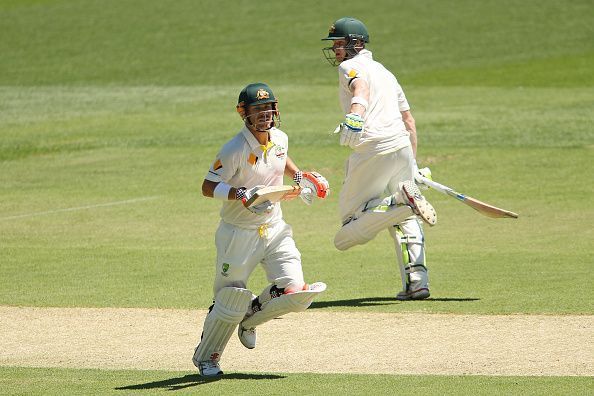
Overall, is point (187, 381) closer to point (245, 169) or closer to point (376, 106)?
point (245, 169)

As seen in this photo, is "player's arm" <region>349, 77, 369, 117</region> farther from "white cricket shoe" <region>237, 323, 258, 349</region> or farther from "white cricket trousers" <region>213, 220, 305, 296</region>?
"white cricket shoe" <region>237, 323, 258, 349</region>

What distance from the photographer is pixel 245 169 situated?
8617mm

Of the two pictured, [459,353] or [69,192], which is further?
[69,192]

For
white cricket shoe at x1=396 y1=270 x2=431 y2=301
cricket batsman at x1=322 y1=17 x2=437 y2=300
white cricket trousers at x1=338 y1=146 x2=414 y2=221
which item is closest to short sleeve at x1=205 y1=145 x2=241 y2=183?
cricket batsman at x1=322 y1=17 x2=437 y2=300

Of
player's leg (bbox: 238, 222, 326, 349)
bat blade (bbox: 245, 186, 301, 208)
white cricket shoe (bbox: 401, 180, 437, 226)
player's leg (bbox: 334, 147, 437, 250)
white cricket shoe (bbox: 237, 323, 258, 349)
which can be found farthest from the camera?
player's leg (bbox: 334, 147, 437, 250)

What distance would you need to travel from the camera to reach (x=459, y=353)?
8.96 metres

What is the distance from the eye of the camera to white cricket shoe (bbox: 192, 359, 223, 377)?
8484 mm

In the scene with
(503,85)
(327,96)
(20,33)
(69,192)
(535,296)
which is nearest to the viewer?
(535,296)

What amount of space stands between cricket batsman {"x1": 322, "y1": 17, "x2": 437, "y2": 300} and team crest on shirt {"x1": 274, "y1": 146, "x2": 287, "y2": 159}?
7.02 ft

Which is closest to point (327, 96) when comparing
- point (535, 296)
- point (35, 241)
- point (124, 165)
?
point (124, 165)

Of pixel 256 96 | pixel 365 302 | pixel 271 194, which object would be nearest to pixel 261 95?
pixel 256 96

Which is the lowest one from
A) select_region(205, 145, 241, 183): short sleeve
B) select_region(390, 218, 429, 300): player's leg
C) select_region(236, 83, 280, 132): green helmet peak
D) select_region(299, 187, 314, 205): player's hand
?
select_region(390, 218, 429, 300): player's leg

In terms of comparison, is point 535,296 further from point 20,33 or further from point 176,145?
point 20,33

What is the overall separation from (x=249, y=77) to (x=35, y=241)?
61.0 feet
